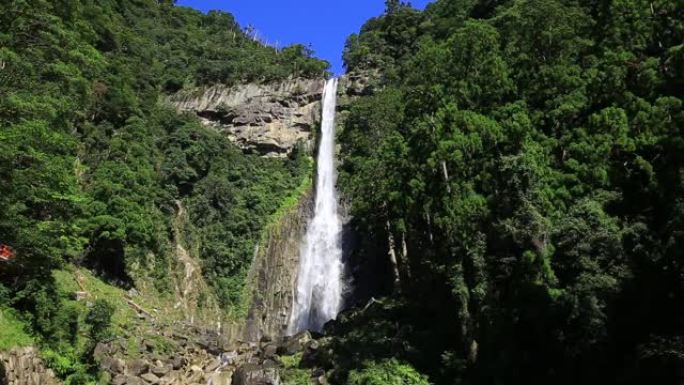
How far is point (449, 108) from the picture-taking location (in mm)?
19578

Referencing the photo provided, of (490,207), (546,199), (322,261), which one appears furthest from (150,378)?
(322,261)

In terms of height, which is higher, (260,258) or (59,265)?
(260,258)

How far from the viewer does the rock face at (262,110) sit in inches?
1885

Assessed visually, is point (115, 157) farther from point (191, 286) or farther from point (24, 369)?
point (24, 369)

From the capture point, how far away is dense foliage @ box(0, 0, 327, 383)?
15.9m

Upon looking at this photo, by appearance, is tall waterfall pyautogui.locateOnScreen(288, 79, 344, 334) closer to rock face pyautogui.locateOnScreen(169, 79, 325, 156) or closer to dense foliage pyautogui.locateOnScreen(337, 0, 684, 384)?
rock face pyautogui.locateOnScreen(169, 79, 325, 156)

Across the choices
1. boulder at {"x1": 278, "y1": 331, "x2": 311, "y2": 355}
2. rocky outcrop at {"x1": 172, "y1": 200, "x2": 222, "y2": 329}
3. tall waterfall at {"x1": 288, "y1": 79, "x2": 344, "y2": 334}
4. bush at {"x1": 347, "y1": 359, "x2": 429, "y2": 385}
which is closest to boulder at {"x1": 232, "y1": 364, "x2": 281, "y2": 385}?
boulder at {"x1": 278, "y1": 331, "x2": 311, "y2": 355}

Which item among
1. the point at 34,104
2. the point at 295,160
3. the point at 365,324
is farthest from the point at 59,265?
the point at 295,160

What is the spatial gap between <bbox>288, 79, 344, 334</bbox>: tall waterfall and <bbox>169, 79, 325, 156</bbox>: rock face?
347cm

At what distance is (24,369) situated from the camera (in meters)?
16.1

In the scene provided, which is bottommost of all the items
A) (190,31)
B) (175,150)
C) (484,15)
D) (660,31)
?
(660,31)

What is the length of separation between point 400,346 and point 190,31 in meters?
50.7

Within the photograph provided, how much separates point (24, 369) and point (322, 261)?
24956 millimetres

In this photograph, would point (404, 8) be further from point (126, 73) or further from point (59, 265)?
point (59, 265)
